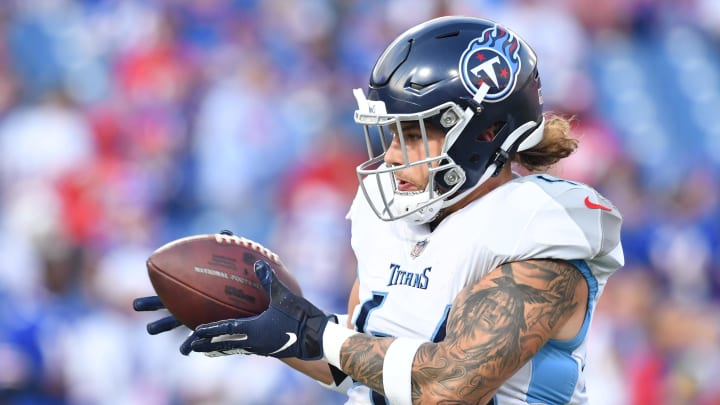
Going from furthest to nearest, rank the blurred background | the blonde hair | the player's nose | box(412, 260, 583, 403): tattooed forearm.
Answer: the blurred background, the blonde hair, the player's nose, box(412, 260, 583, 403): tattooed forearm

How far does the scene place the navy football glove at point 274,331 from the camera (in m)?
2.31

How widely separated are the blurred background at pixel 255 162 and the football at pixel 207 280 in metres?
2.75

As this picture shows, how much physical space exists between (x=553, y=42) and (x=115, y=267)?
3064 millimetres

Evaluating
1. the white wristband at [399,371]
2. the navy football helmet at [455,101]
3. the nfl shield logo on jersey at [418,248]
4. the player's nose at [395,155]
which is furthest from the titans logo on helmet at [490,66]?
the white wristband at [399,371]

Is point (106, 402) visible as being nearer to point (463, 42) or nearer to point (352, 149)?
point (352, 149)

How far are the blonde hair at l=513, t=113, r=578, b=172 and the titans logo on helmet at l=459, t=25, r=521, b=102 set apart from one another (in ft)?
0.70

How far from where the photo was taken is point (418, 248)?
8.17ft

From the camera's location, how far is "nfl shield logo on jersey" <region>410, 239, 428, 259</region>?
8.13ft

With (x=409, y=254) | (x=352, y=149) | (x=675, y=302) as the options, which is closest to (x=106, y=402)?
(x=352, y=149)

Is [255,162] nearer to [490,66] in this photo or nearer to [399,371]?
[490,66]

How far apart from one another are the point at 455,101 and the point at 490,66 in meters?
0.11

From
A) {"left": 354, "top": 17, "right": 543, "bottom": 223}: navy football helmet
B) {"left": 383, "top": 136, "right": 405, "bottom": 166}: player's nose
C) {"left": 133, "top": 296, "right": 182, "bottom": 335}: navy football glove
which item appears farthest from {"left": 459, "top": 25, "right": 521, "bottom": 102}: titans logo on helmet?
{"left": 133, "top": 296, "right": 182, "bottom": 335}: navy football glove

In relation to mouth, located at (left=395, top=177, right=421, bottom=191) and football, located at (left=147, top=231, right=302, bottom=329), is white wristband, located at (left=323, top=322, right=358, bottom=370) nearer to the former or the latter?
football, located at (left=147, top=231, right=302, bottom=329)

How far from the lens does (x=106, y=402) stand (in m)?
5.34
